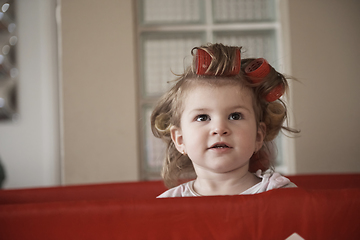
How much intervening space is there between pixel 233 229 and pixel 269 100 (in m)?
0.44

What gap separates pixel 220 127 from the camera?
854mm

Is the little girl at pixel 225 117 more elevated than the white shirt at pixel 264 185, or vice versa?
the little girl at pixel 225 117

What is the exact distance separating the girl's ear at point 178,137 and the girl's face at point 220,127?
0.08 meters

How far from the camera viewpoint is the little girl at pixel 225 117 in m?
0.87

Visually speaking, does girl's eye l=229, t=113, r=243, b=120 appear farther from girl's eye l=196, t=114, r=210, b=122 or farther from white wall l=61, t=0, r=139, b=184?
white wall l=61, t=0, r=139, b=184

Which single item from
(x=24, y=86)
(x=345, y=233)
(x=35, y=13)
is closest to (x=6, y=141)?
(x=24, y=86)

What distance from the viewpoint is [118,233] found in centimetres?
66

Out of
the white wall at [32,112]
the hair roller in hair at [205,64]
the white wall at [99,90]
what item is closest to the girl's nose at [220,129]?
the hair roller in hair at [205,64]

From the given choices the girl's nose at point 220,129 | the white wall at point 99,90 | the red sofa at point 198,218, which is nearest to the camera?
the red sofa at point 198,218

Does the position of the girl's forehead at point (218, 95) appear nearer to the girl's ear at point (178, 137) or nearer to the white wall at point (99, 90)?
the girl's ear at point (178, 137)

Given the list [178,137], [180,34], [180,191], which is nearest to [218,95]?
[178,137]

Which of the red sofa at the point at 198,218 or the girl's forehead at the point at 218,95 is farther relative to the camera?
the girl's forehead at the point at 218,95

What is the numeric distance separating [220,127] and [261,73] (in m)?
0.20

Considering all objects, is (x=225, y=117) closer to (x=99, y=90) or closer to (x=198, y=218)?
(x=198, y=218)
